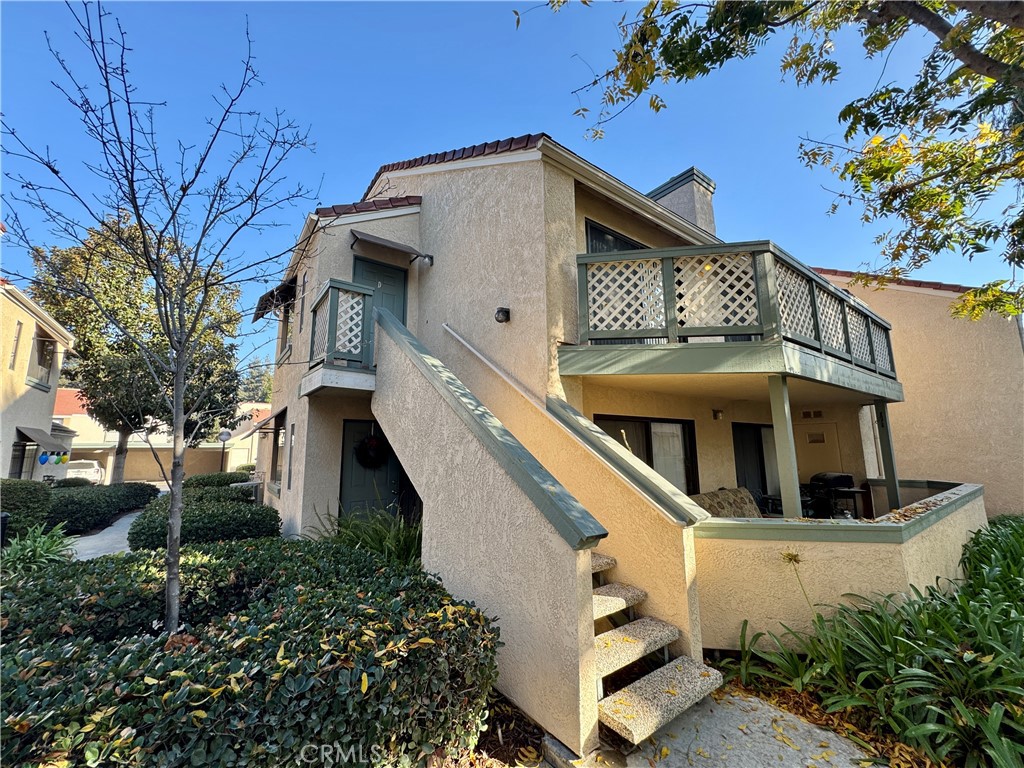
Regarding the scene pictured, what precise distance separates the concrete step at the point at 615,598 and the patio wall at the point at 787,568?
0.75 m

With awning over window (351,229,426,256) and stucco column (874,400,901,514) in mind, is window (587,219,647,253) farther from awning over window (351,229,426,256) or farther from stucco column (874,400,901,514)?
stucco column (874,400,901,514)

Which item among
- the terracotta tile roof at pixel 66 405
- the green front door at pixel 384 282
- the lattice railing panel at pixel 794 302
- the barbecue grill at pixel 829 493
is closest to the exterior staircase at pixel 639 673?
the lattice railing panel at pixel 794 302

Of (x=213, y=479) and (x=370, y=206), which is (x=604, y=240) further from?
(x=213, y=479)

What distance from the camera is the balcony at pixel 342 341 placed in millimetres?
6438

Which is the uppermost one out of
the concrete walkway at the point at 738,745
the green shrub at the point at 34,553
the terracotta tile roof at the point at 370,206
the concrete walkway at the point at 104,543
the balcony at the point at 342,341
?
the terracotta tile roof at the point at 370,206

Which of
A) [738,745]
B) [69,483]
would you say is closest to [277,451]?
[738,745]

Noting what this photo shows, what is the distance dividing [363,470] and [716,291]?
6.71m

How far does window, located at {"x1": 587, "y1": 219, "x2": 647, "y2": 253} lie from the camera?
7.71m

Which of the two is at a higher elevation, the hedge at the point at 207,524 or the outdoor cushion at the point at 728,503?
the outdoor cushion at the point at 728,503

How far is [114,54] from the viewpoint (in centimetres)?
350

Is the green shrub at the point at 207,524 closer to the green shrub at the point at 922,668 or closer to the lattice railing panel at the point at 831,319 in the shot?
the green shrub at the point at 922,668

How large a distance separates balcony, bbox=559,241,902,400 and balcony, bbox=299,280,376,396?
318 centimetres

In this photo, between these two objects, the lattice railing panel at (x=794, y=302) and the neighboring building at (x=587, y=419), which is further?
the lattice railing panel at (x=794, y=302)

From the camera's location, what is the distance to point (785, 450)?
530cm
